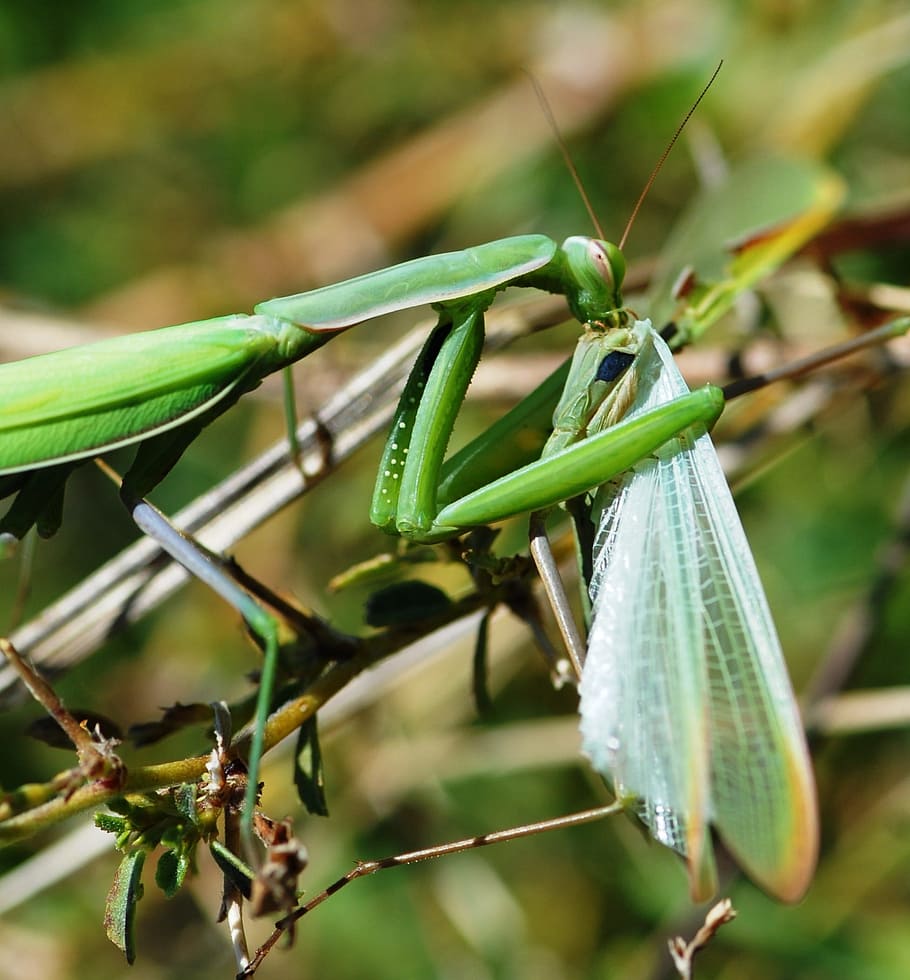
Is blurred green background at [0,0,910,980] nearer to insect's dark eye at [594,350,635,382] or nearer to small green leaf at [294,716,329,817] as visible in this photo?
small green leaf at [294,716,329,817]

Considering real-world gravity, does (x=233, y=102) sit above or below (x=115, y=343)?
above

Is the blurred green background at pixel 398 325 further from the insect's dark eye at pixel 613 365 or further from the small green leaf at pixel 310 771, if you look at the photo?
the insect's dark eye at pixel 613 365

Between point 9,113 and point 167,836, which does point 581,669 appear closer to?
point 167,836

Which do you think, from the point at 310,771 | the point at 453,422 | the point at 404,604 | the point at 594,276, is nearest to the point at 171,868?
the point at 310,771

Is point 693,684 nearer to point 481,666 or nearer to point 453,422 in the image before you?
point 481,666

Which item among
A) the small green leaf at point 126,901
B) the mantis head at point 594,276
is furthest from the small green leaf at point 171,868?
the mantis head at point 594,276

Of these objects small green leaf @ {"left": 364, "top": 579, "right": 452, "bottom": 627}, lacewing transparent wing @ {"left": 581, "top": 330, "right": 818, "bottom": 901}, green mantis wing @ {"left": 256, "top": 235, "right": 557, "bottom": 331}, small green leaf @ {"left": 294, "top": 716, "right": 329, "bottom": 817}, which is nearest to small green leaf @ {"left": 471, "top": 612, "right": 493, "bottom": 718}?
small green leaf @ {"left": 364, "top": 579, "right": 452, "bottom": 627}

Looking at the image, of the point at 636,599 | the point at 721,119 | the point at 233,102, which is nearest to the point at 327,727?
the point at 636,599
